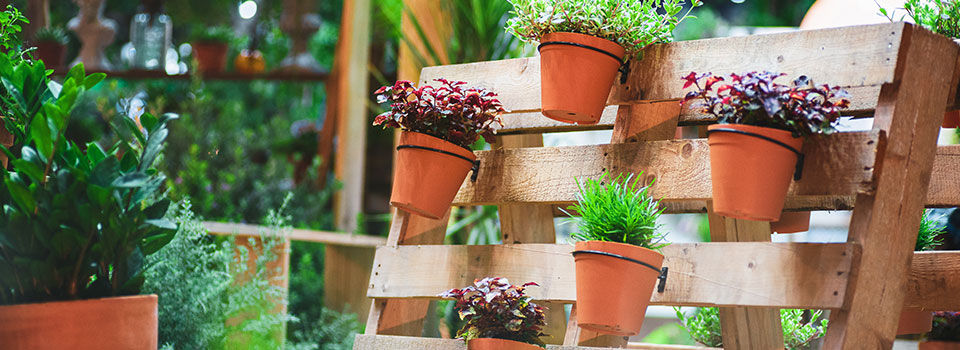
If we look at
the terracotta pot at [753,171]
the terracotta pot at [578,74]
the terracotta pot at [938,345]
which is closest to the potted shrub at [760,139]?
the terracotta pot at [753,171]

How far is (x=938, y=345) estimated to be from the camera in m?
1.95

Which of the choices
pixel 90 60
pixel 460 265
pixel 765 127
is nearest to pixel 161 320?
pixel 460 265

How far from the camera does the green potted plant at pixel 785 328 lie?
188 centimetres

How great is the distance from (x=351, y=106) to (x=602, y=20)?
7.67 feet

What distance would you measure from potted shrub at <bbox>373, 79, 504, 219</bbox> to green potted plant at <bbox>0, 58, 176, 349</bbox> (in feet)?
1.57

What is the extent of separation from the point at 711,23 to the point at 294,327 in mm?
2957

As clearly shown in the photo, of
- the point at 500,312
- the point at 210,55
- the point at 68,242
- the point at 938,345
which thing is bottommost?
the point at 938,345

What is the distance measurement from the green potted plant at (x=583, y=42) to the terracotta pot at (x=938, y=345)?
1.07 m

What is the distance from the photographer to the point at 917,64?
1297 mm

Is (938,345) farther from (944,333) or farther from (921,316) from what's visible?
(921,316)

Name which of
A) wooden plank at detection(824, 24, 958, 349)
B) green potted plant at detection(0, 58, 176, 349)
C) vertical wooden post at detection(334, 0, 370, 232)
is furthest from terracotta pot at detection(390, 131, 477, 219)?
vertical wooden post at detection(334, 0, 370, 232)

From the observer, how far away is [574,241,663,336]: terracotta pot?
1.26 meters

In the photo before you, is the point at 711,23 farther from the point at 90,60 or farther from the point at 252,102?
the point at 90,60

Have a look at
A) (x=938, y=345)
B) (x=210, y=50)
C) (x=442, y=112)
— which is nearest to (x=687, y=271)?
(x=442, y=112)
